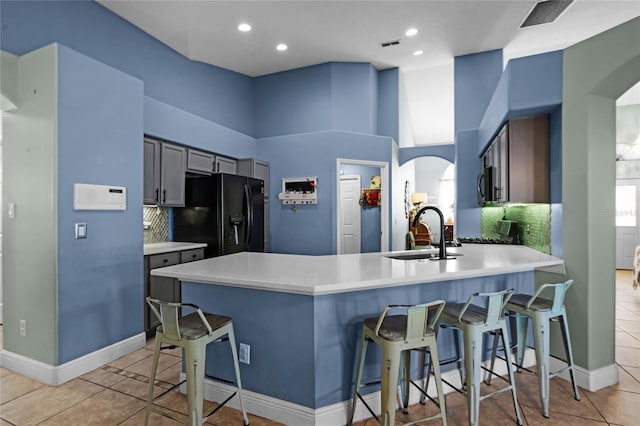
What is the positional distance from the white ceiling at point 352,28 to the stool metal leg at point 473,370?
3.85 metres

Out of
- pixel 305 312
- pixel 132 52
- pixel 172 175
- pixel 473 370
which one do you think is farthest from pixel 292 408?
pixel 132 52

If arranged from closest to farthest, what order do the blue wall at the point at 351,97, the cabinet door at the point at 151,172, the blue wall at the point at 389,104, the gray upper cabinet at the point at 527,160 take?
the gray upper cabinet at the point at 527,160
the cabinet door at the point at 151,172
the blue wall at the point at 351,97
the blue wall at the point at 389,104

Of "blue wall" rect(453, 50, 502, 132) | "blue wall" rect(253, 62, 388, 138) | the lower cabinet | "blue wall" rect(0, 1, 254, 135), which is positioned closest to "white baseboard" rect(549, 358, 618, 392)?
the lower cabinet

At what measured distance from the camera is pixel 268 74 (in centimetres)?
589

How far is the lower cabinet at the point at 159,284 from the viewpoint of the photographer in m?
3.26

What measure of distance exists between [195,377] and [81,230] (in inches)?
70.3

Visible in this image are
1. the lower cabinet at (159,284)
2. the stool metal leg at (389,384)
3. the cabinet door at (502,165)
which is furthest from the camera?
the lower cabinet at (159,284)

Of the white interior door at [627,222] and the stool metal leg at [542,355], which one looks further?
the white interior door at [627,222]

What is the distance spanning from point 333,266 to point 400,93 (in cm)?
478

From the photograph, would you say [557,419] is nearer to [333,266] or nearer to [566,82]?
[333,266]

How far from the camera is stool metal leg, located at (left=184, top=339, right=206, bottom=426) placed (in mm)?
1647

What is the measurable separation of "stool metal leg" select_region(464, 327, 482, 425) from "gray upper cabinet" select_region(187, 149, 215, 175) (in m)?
3.64

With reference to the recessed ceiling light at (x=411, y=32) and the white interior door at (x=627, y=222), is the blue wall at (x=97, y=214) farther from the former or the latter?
the white interior door at (x=627, y=222)

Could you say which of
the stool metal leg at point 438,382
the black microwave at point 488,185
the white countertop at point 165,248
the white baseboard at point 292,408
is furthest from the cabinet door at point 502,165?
the white countertop at point 165,248
